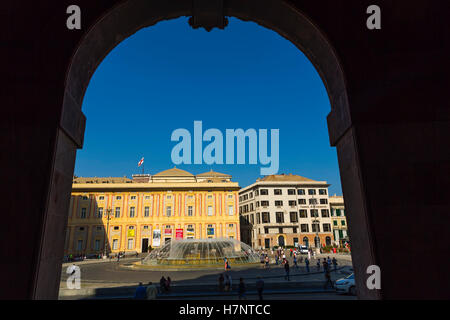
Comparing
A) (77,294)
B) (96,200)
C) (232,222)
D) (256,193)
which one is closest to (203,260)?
(77,294)

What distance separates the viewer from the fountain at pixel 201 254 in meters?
26.6

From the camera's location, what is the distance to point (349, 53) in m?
4.44

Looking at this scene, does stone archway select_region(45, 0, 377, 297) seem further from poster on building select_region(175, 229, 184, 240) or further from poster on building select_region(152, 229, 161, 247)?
poster on building select_region(152, 229, 161, 247)

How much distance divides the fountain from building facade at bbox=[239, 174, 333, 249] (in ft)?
110

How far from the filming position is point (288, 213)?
6319 cm

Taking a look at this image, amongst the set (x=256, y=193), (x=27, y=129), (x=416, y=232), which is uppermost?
(x=256, y=193)

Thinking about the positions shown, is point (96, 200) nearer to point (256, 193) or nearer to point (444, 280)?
point (256, 193)

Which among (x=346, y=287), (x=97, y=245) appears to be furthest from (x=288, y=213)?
(x=346, y=287)

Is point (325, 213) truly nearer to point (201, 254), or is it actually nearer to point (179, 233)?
point (179, 233)

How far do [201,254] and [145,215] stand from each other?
86.2ft

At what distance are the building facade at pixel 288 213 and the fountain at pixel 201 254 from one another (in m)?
33.4

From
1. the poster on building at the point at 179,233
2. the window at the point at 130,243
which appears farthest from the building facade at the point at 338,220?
the window at the point at 130,243

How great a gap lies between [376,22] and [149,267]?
2662 cm

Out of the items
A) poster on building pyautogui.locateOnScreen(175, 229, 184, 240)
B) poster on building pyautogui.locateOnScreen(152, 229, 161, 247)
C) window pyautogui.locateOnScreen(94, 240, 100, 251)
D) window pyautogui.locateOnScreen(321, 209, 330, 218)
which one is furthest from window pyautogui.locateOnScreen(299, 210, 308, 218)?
window pyautogui.locateOnScreen(94, 240, 100, 251)
